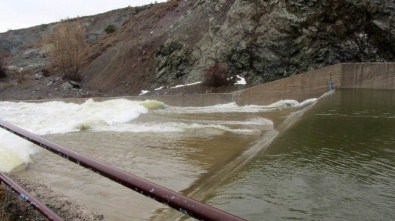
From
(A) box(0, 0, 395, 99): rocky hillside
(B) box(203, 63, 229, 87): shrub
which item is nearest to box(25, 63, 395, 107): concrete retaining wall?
(B) box(203, 63, 229, 87): shrub

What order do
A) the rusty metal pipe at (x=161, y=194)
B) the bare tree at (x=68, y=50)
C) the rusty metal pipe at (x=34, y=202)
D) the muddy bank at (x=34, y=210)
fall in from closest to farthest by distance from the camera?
the rusty metal pipe at (x=161, y=194) < the rusty metal pipe at (x=34, y=202) < the muddy bank at (x=34, y=210) < the bare tree at (x=68, y=50)

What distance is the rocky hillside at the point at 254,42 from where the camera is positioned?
24.5 meters

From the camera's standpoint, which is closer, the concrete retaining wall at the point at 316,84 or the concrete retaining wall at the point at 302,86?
the concrete retaining wall at the point at 316,84

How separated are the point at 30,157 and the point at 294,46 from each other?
18.2 metres

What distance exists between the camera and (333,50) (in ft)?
78.9

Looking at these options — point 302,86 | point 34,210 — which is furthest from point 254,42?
point 34,210

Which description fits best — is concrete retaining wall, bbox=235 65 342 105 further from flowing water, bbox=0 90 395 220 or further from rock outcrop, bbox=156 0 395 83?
flowing water, bbox=0 90 395 220

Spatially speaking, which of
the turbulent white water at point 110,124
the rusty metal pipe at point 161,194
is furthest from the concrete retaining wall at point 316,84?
the rusty metal pipe at point 161,194

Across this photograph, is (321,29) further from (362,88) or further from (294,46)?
(362,88)

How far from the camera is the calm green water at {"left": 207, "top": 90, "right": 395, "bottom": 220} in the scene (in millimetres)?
5125

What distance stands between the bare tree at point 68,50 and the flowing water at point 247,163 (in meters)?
22.5

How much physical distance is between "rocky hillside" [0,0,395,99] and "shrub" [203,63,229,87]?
83 centimetres

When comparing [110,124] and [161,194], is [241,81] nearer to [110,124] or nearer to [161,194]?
[110,124]

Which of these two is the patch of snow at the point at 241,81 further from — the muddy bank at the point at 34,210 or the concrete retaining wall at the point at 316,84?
the muddy bank at the point at 34,210
